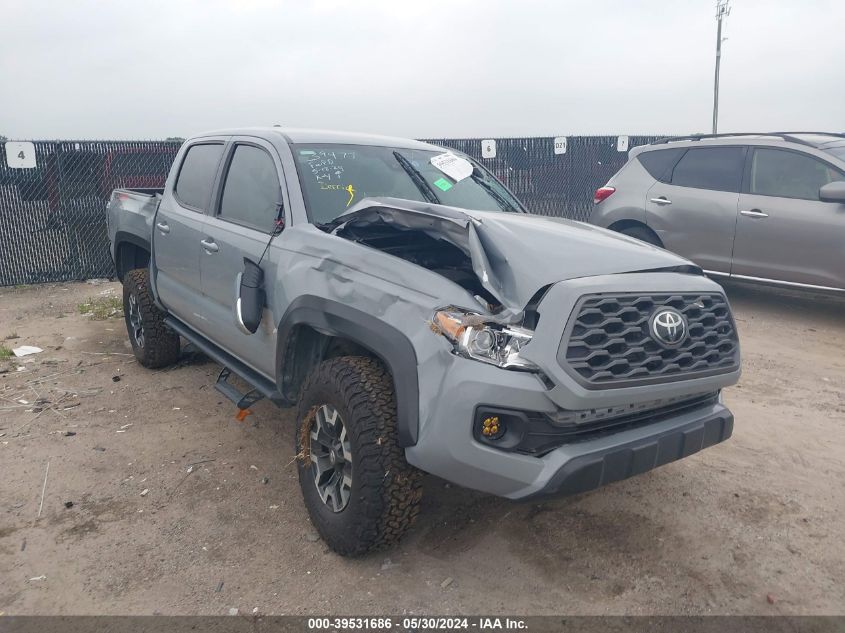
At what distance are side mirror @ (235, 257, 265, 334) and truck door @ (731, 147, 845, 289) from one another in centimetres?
523

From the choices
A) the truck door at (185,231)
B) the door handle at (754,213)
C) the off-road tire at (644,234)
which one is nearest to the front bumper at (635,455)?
the truck door at (185,231)

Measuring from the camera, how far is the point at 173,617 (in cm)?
263

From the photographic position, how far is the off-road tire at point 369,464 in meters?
2.64

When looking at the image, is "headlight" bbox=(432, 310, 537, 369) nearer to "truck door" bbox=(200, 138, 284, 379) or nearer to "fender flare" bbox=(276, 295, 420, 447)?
"fender flare" bbox=(276, 295, 420, 447)

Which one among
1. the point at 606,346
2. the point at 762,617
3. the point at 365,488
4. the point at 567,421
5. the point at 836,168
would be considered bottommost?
the point at 762,617

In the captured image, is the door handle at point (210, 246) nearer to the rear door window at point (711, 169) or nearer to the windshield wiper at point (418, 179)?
the windshield wiper at point (418, 179)

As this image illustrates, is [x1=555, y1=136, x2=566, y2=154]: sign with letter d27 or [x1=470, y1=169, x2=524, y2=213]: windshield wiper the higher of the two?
[x1=555, y1=136, x2=566, y2=154]: sign with letter d27

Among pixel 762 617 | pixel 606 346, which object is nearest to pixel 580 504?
pixel 762 617

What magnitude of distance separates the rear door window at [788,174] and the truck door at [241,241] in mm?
5141

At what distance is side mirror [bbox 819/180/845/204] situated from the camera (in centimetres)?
606

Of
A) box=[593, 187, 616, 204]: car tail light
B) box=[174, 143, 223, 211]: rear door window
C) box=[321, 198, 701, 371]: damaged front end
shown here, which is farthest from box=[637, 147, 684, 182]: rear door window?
box=[174, 143, 223, 211]: rear door window

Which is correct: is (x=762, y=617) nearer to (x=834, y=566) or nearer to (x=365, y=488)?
(x=834, y=566)

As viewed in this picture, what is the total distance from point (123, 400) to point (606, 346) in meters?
3.72

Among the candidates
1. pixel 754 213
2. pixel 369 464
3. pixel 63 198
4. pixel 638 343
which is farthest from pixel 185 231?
pixel 63 198
